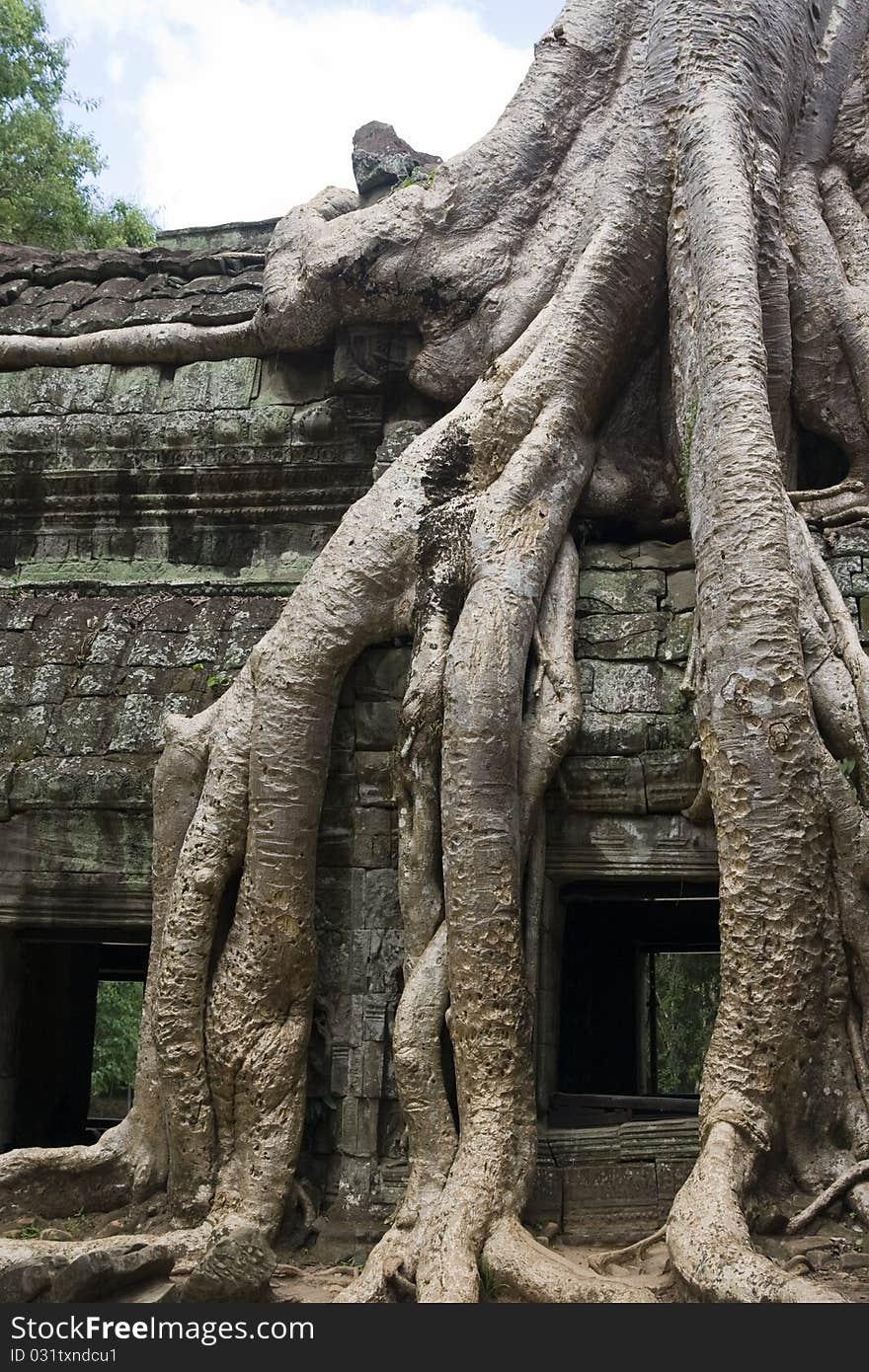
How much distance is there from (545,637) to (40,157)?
853cm

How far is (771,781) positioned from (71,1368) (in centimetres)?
198

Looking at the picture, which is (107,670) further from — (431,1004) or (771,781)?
(771,781)

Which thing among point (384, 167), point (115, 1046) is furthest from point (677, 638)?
point (115, 1046)

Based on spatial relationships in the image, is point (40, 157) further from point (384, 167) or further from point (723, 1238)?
point (723, 1238)

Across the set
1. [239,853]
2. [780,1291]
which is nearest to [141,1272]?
[239,853]

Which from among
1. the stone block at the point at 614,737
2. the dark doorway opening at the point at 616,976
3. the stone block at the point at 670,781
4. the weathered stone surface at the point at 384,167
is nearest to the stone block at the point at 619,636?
the stone block at the point at 614,737

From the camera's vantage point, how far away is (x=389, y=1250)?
3023 mm

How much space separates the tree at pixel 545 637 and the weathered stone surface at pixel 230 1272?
31cm

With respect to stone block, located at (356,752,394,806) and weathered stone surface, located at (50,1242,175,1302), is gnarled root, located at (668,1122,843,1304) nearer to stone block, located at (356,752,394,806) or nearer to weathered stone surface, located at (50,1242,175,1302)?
weathered stone surface, located at (50,1242,175,1302)

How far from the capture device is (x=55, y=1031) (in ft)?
18.0

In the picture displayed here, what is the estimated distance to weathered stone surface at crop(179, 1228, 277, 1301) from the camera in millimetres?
2691

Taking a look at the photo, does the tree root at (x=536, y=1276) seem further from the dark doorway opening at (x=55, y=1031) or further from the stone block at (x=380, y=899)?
the dark doorway opening at (x=55, y=1031)

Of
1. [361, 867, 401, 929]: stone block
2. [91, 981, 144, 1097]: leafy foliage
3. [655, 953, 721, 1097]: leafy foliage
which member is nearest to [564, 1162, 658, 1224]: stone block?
[361, 867, 401, 929]: stone block

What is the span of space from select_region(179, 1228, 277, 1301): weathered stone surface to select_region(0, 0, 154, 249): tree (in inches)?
355
